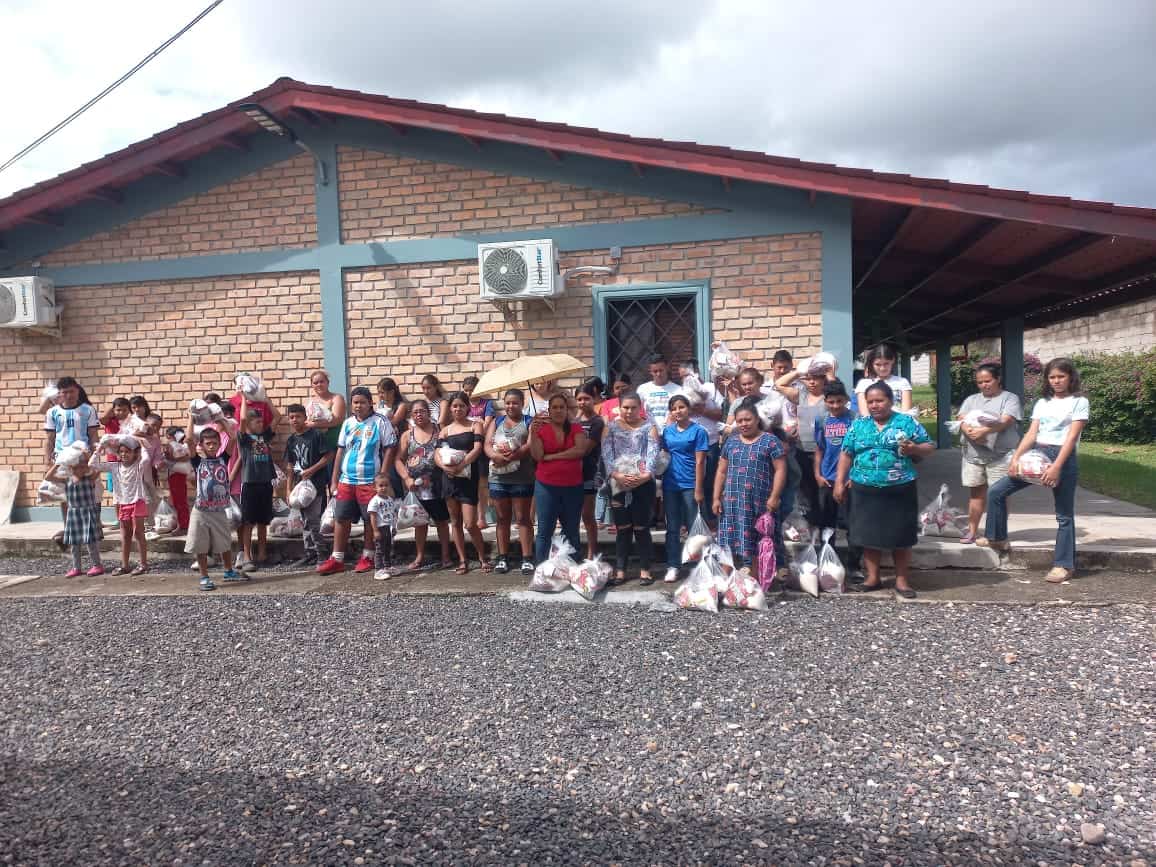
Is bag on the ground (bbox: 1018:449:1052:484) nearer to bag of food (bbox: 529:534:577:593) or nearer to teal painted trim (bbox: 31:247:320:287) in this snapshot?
bag of food (bbox: 529:534:577:593)

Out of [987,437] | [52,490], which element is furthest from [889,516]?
[52,490]

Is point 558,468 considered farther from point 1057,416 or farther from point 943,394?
point 943,394

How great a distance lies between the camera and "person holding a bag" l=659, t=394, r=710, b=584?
5.61m

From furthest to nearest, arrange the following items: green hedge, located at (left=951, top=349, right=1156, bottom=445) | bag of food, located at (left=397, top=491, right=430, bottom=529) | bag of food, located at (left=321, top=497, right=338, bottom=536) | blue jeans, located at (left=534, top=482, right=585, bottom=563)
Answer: green hedge, located at (left=951, top=349, right=1156, bottom=445)
bag of food, located at (left=321, top=497, right=338, bottom=536)
bag of food, located at (left=397, top=491, right=430, bottom=529)
blue jeans, located at (left=534, top=482, right=585, bottom=563)

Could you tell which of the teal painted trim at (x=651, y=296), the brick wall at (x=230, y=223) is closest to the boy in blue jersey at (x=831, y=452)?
the teal painted trim at (x=651, y=296)

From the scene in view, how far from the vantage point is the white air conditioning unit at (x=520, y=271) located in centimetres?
707

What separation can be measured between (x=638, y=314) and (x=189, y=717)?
531cm

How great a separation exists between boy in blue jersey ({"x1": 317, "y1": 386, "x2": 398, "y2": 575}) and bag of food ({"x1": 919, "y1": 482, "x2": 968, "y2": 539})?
480 cm

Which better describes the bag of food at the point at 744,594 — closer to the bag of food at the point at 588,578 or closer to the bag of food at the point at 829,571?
the bag of food at the point at 829,571

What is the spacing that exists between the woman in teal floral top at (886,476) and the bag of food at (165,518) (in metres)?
6.79

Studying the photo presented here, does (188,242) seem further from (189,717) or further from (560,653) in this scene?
(560,653)

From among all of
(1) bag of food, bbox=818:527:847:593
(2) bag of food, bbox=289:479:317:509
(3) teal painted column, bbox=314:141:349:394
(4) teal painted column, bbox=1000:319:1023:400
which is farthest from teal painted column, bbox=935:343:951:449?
(2) bag of food, bbox=289:479:317:509

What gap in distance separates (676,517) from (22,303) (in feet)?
25.5

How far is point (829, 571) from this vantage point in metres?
5.23
